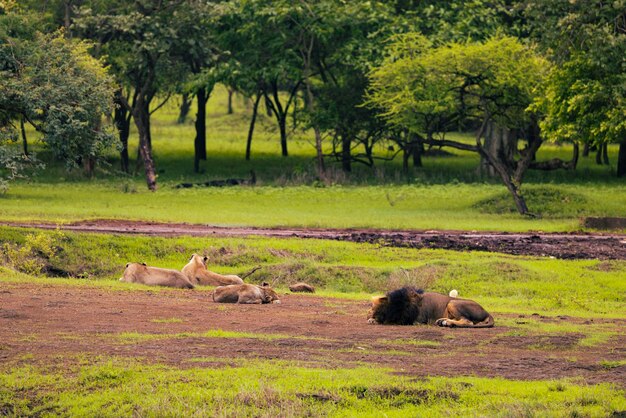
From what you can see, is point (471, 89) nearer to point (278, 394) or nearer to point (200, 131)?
point (200, 131)

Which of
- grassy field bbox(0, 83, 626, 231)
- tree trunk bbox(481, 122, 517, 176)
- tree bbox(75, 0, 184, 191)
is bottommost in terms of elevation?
grassy field bbox(0, 83, 626, 231)

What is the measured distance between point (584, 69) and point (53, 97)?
17882mm

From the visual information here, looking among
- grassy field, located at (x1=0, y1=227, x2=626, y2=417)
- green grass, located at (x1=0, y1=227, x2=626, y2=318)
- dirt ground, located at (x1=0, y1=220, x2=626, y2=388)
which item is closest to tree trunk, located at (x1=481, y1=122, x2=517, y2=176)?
green grass, located at (x1=0, y1=227, x2=626, y2=318)

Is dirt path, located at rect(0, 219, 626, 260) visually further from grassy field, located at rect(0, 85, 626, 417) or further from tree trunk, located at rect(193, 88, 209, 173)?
tree trunk, located at rect(193, 88, 209, 173)

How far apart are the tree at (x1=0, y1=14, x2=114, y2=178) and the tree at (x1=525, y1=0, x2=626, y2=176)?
14660 mm

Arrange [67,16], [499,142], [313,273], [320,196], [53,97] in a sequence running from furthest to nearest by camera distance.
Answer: [499,142] → [67,16] → [320,196] → [53,97] → [313,273]

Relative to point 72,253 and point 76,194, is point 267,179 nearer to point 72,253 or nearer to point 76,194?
point 76,194

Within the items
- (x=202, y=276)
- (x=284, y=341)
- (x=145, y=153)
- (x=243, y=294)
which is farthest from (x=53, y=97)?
(x=145, y=153)

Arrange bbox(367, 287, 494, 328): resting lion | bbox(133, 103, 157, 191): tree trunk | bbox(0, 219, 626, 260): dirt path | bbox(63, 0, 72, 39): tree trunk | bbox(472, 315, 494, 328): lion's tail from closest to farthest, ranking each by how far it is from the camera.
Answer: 1. bbox(472, 315, 494, 328): lion's tail
2. bbox(367, 287, 494, 328): resting lion
3. bbox(0, 219, 626, 260): dirt path
4. bbox(133, 103, 157, 191): tree trunk
5. bbox(63, 0, 72, 39): tree trunk

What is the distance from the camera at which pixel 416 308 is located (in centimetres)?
1606

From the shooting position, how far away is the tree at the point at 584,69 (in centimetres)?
3412

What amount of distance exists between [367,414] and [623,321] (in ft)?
25.2

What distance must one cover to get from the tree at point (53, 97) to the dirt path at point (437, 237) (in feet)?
7.71

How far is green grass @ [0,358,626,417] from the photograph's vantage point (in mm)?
10711
